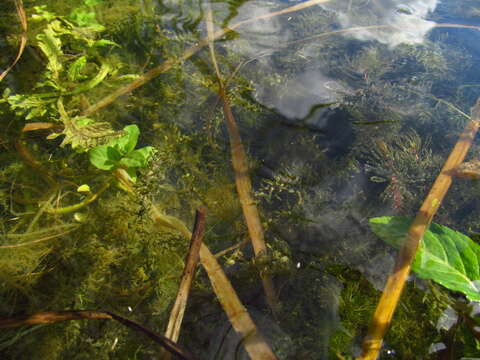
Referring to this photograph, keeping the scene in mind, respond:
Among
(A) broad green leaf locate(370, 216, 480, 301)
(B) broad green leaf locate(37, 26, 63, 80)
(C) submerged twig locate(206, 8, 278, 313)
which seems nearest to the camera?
(A) broad green leaf locate(370, 216, 480, 301)

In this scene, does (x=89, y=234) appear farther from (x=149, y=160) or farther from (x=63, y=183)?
(x=149, y=160)

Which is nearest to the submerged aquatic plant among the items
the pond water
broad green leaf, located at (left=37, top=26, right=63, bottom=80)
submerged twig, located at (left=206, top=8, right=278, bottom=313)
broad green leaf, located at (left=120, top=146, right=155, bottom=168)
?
the pond water

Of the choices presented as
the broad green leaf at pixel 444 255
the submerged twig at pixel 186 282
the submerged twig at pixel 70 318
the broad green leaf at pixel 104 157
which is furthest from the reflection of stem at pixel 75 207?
the broad green leaf at pixel 444 255

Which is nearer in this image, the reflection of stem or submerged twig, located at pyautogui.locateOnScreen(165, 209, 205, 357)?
submerged twig, located at pyautogui.locateOnScreen(165, 209, 205, 357)

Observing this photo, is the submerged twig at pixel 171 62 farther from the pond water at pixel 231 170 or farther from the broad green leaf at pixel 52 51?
the broad green leaf at pixel 52 51

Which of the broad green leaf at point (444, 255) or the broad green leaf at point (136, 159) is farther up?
the broad green leaf at point (136, 159)

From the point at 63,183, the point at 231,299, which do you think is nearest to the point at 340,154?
the point at 231,299

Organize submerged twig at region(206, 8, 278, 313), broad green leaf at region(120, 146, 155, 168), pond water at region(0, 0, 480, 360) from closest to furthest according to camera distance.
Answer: pond water at region(0, 0, 480, 360) → submerged twig at region(206, 8, 278, 313) → broad green leaf at region(120, 146, 155, 168)

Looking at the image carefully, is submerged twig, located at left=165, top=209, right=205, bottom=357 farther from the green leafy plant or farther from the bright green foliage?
the bright green foliage

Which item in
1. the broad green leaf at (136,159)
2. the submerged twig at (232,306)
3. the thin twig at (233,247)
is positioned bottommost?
the submerged twig at (232,306)
